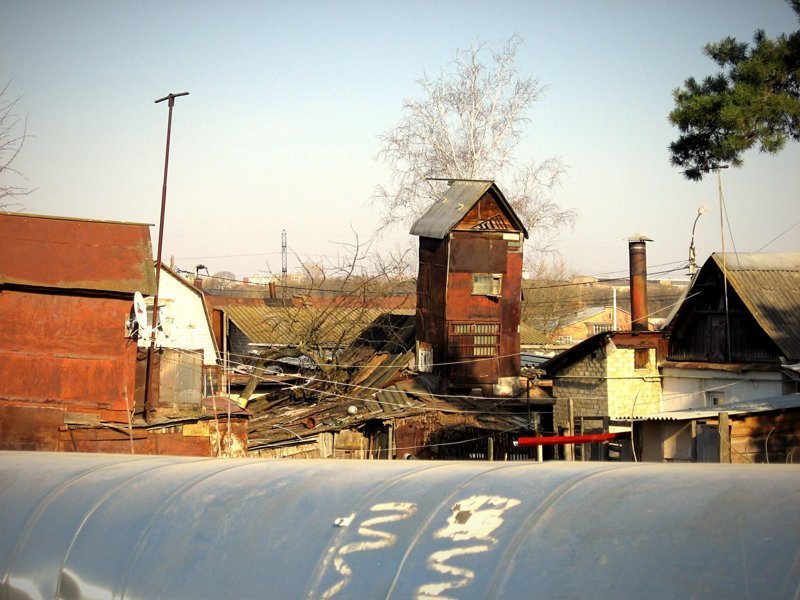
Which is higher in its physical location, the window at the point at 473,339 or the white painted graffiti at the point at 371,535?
the window at the point at 473,339

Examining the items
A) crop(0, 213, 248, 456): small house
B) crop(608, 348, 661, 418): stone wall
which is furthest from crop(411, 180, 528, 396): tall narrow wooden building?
crop(0, 213, 248, 456): small house

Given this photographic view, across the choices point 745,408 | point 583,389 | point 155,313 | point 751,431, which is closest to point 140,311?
point 155,313

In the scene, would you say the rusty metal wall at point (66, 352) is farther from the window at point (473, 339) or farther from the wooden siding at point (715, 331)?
the wooden siding at point (715, 331)

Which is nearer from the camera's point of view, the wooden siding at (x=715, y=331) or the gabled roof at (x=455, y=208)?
the wooden siding at (x=715, y=331)

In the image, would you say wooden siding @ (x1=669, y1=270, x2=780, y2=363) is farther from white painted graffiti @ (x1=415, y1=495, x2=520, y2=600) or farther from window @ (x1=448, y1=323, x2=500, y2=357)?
white painted graffiti @ (x1=415, y1=495, x2=520, y2=600)

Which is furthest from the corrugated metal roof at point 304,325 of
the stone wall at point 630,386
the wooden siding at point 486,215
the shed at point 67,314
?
the shed at point 67,314

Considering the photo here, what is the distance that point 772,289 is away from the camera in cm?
2353

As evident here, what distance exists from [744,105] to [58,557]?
1251cm

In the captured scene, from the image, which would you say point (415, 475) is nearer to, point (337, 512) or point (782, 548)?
point (337, 512)

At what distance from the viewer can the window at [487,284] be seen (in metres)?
29.8

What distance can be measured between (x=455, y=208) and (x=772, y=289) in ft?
35.9

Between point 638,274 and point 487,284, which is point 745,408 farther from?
point 487,284

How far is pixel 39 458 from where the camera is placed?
332 inches

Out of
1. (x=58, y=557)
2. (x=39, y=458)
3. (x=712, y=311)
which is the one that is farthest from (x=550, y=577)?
(x=712, y=311)
